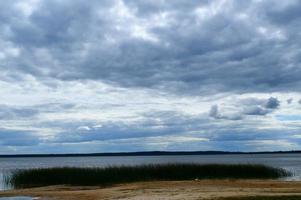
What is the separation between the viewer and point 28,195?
37.2 metres

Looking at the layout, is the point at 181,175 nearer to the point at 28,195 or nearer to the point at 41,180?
the point at 41,180

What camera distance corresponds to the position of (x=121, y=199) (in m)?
29.2

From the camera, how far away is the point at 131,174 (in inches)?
2020

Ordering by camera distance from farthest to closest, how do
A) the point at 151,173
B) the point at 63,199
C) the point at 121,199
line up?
the point at 151,173
the point at 63,199
the point at 121,199

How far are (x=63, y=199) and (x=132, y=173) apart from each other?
62.4 feet

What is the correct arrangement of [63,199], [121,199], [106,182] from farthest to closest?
1. [106,182]
2. [63,199]
3. [121,199]

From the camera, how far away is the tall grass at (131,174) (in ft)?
164

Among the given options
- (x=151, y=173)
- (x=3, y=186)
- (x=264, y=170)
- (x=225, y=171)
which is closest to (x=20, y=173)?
(x=3, y=186)

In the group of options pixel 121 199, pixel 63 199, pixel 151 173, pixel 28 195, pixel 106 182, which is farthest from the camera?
pixel 151 173

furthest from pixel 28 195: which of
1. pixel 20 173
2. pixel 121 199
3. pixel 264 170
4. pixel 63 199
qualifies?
pixel 264 170

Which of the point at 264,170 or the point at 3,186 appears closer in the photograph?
the point at 3,186

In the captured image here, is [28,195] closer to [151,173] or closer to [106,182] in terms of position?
[106,182]

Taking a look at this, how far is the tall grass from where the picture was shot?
4997cm

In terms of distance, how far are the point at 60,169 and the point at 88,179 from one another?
5.31 metres
